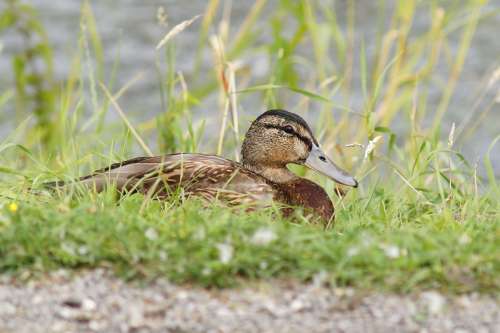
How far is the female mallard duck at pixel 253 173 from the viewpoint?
5.41 m

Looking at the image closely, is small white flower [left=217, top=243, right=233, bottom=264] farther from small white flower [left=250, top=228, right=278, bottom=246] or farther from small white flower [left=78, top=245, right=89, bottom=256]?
small white flower [left=78, top=245, right=89, bottom=256]

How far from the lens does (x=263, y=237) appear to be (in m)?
4.21

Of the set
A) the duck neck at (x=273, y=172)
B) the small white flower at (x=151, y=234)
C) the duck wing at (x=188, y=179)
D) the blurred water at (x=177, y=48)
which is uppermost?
the small white flower at (x=151, y=234)

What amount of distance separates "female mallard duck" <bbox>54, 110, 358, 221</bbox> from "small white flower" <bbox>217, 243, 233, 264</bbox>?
0.97 metres

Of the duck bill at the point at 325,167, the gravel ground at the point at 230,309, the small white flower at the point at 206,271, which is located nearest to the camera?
the gravel ground at the point at 230,309

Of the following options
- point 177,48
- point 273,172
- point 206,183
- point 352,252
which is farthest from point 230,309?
point 177,48

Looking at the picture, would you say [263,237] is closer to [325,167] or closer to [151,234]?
[151,234]

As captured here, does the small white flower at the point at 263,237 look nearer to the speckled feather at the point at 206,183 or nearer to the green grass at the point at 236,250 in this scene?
the green grass at the point at 236,250

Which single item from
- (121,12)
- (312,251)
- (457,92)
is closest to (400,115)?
(457,92)

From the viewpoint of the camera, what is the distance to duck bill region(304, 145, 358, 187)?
5.74 metres

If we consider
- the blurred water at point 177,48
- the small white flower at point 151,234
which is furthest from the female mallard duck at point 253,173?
the blurred water at point 177,48

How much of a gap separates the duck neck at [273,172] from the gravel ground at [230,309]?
1738 millimetres

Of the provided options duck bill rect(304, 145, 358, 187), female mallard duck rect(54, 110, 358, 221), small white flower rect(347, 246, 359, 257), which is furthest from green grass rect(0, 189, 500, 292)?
duck bill rect(304, 145, 358, 187)

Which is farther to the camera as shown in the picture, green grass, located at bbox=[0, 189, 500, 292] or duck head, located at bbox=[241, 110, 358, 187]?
duck head, located at bbox=[241, 110, 358, 187]
